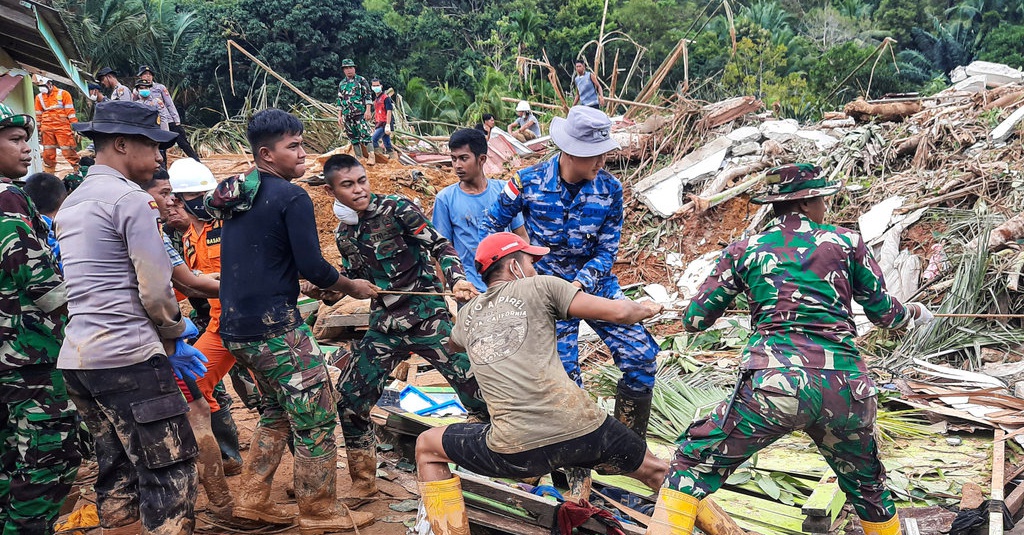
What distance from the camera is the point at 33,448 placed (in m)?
3.38

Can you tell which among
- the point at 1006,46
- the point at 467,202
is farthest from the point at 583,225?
the point at 1006,46

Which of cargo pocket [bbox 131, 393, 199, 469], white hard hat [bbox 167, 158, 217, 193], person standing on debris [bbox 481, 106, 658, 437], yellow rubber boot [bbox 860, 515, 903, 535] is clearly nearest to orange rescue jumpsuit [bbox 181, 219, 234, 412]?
white hard hat [bbox 167, 158, 217, 193]

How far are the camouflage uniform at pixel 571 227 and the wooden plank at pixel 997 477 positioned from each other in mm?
1791

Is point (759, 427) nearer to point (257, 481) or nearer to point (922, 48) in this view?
point (257, 481)

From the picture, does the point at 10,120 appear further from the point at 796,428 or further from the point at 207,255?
the point at 796,428

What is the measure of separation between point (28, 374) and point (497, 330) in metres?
2.07

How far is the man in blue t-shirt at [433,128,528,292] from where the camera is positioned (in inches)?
203

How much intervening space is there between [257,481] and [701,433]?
2385mm

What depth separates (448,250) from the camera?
4.59m

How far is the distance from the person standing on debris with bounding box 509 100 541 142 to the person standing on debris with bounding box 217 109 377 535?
11.0 m

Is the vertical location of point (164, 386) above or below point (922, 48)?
above

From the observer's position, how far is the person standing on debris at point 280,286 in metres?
3.84

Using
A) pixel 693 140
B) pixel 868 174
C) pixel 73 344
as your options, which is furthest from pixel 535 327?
pixel 693 140

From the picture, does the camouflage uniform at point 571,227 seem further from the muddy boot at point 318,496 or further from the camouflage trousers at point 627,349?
the muddy boot at point 318,496
